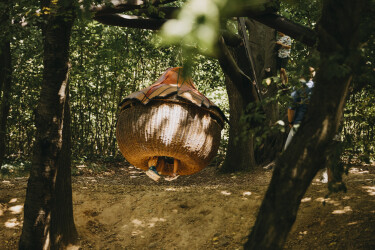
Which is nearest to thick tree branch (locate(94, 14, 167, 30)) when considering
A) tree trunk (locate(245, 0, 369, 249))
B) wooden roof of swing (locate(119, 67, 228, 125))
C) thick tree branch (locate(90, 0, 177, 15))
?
thick tree branch (locate(90, 0, 177, 15))

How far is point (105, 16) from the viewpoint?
3.56 meters

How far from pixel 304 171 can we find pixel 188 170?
55.0 inches

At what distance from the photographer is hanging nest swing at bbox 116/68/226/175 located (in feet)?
9.89

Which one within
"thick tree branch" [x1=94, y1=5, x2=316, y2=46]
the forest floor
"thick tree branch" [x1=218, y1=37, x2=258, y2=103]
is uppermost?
Answer: "thick tree branch" [x1=94, y1=5, x2=316, y2=46]

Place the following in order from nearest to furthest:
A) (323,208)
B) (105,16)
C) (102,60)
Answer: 1. (105,16)
2. (323,208)
3. (102,60)

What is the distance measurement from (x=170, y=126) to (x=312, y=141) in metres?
1.17

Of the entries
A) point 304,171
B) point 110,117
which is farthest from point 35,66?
point 304,171

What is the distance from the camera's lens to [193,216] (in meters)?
5.16

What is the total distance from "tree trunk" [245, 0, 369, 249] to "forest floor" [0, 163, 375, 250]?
84.9 inches

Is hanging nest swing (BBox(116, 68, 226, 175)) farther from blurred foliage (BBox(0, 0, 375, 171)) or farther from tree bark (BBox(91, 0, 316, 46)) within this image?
blurred foliage (BBox(0, 0, 375, 171))

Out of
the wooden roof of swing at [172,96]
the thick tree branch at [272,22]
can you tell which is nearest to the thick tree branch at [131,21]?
the thick tree branch at [272,22]

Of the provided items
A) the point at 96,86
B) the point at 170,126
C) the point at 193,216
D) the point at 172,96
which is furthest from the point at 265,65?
the point at 170,126

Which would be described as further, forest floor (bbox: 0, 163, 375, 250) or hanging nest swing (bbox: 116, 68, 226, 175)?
forest floor (bbox: 0, 163, 375, 250)

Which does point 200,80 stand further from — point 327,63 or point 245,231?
point 327,63
